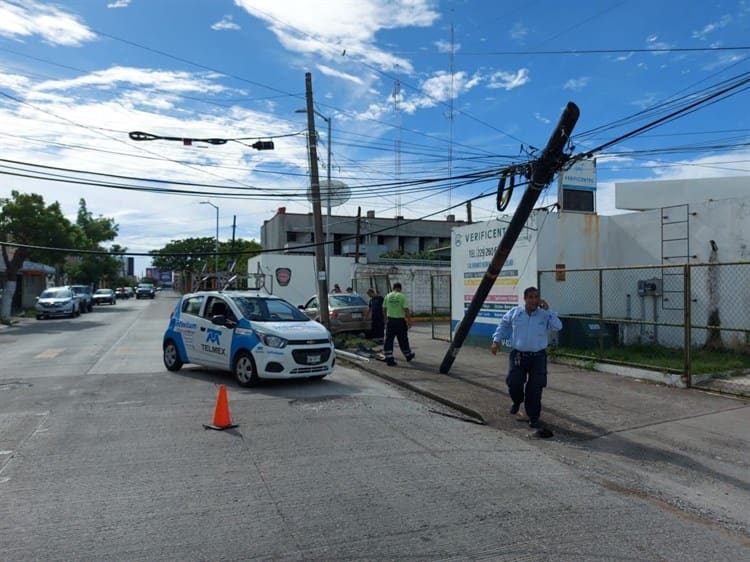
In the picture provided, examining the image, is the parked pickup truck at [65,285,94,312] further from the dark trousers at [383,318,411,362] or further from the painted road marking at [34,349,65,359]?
the dark trousers at [383,318,411,362]

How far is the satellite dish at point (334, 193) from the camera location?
19.0 m

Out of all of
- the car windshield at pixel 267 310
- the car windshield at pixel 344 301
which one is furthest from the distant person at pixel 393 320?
the car windshield at pixel 344 301

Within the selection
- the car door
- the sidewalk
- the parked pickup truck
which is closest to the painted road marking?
the car door

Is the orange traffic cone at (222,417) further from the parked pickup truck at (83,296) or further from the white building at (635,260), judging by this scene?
the parked pickup truck at (83,296)

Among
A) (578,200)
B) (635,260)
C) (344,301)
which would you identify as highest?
(578,200)

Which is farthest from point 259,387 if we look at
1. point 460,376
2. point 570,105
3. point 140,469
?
point 570,105

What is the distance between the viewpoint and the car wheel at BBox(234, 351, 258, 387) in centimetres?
999

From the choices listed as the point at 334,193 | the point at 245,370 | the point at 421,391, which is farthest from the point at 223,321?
the point at 334,193

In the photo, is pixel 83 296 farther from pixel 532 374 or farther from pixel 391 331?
pixel 532 374

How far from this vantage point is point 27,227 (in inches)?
1188

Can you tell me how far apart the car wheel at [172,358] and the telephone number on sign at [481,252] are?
25.8 feet

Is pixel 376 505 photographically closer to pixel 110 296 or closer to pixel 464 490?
pixel 464 490

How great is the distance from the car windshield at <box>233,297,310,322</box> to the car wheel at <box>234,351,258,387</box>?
0.72m

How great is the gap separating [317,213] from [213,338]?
6.80 metres
